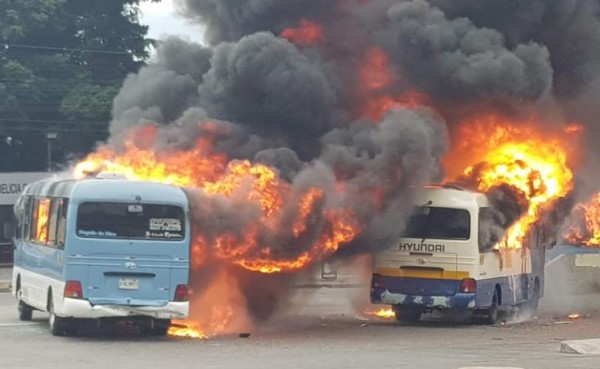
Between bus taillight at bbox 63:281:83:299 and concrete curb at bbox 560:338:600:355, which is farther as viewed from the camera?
bus taillight at bbox 63:281:83:299

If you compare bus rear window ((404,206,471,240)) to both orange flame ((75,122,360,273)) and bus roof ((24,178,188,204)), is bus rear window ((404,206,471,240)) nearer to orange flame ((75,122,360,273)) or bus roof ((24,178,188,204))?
orange flame ((75,122,360,273))

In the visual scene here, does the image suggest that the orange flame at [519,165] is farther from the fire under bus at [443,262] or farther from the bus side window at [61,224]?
the bus side window at [61,224]

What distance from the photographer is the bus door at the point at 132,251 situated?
19219mm

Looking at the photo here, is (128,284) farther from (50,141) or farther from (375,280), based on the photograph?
(50,141)

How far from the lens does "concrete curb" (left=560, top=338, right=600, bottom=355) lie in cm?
1805

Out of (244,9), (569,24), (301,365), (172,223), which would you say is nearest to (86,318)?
(172,223)

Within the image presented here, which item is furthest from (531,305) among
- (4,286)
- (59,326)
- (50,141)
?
(50,141)

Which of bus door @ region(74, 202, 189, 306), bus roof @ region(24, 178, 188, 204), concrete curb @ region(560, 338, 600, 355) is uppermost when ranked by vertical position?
bus roof @ region(24, 178, 188, 204)

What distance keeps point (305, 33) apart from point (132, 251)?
6.50 metres

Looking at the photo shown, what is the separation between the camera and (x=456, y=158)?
24.7 m

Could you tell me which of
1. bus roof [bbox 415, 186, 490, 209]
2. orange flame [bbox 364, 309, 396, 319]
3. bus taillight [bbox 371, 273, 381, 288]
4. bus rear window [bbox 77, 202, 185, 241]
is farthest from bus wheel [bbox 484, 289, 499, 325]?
bus rear window [bbox 77, 202, 185, 241]

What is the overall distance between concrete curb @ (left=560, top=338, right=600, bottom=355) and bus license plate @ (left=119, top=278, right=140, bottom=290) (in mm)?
6568

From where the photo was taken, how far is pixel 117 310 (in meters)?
19.1

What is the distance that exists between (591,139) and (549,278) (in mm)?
7466
